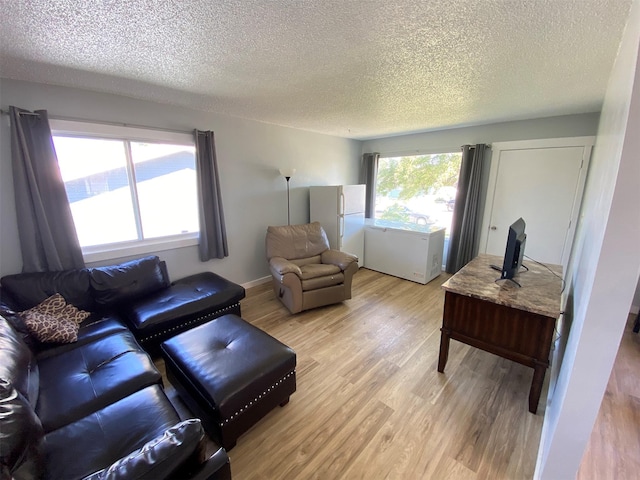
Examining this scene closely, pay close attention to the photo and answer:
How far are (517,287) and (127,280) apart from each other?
3.25 metres

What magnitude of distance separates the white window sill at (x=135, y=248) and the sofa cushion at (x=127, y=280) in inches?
8.8

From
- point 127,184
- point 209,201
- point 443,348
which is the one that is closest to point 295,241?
point 209,201

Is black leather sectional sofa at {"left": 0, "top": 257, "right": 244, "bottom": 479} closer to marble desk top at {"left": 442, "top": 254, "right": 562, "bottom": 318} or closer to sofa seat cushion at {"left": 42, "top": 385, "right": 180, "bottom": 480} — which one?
sofa seat cushion at {"left": 42, "top": 385, "right": 180, "bottom": 480}

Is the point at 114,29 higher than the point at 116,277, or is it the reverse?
the point at 114,29

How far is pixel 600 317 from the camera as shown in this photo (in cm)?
98

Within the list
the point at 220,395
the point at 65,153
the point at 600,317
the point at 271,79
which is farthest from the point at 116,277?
the point at 600,317

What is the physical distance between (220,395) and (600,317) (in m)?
1.76

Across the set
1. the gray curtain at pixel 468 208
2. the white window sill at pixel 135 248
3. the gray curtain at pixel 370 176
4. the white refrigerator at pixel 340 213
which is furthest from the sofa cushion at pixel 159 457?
the gray curtain at pixel 370 176

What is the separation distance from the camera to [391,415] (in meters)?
1.73

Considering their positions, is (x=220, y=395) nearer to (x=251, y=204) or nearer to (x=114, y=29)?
(x=114, y=29)

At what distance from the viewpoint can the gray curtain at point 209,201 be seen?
302 centimetres

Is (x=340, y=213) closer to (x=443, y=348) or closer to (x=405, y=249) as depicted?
(x=405, y=249)

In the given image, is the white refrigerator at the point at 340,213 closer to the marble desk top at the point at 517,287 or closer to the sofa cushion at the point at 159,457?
the marble desk top at the point at 517,287

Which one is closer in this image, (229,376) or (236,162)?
(229,376)
